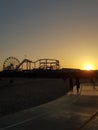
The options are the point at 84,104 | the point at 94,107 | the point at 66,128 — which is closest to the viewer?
the point at 66,128

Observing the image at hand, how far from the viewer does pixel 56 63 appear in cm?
6222

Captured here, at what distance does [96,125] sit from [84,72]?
6061 mm

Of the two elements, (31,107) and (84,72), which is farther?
(31,107)

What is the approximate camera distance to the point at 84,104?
41906 millimetres

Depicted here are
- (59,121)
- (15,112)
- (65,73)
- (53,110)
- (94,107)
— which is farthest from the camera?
(94,107)

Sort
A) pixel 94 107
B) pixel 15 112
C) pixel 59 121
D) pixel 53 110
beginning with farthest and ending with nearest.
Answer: pixel 94 107 < pixel 53 110 < pixel 15 112 < pixel 59 121

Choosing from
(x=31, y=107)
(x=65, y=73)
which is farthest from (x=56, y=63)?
(x=65, y=73)

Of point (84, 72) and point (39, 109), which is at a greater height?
point (84, 72)

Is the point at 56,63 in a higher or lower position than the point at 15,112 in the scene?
higher

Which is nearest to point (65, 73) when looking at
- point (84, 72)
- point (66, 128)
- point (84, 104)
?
point (84, 72)

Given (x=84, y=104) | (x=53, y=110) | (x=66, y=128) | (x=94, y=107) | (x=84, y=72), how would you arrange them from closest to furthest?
(x=84, y=72) → (x=66, y=128) → (x=53, y=110) → (x=94, y=107) → (x=84, y=104)

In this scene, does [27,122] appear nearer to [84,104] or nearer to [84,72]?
[84,72]

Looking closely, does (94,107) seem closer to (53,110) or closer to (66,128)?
(53,110)

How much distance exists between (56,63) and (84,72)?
38.9 meters
